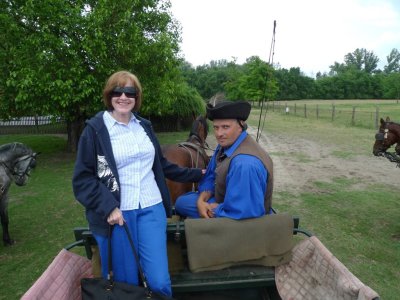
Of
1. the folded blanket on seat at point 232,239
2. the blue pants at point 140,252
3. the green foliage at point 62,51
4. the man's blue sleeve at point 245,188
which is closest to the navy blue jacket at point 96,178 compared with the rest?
the blue pants at point 140,252

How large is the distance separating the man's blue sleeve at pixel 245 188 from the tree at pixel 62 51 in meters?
7.98

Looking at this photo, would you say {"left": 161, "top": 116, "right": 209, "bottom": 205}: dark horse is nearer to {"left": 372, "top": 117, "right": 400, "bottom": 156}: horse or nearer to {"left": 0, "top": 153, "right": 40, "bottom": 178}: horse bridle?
{"left": 0, "top": 153, "right": 40, "bottom": 178}: horse bridle

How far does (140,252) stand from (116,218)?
351 mm

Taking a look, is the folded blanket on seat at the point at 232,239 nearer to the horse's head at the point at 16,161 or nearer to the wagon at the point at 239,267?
the wagon at the point at 239,267

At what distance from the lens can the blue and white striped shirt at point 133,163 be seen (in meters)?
2.43

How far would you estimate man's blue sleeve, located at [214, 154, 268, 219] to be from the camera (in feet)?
8.43

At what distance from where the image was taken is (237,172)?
8.55ft

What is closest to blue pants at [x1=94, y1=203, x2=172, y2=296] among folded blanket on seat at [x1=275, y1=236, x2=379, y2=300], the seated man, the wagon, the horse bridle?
the wagon

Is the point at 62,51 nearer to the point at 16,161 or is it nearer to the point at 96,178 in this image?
the point at 16,161

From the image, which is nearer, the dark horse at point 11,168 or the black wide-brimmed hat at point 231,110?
the black wide-brimmed hat at point 231,110

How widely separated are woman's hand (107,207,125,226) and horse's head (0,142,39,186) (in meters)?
3.65

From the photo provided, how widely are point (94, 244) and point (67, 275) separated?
0.99 ft

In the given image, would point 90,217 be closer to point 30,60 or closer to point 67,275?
point 67,275

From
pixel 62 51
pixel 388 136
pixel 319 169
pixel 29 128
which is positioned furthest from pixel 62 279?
pixel 29 128
